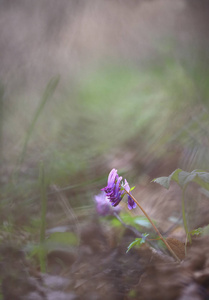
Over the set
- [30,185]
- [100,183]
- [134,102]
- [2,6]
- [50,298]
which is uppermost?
[2,6]

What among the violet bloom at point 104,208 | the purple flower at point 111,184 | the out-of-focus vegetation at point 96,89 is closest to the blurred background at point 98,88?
the out-of-focus vegetation at point 96,89

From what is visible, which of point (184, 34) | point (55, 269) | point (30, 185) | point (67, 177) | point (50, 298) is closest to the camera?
point (50, 298)

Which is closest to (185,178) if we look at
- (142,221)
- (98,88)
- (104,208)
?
(142,221)

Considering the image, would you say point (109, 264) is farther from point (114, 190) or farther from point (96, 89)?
point (96, 89)

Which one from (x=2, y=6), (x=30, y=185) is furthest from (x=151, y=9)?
(x=30, y=185)

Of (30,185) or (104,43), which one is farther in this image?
(104,43)

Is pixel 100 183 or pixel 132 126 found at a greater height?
pixel 132 126

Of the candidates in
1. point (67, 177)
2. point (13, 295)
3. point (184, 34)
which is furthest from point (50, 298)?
point (184, 34)

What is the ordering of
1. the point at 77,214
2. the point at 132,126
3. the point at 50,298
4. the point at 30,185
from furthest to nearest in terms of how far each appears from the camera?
the point at 132,126, the point at 30,185, the point at 77,214, the point at 50,298

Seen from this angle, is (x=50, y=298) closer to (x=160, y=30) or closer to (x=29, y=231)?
(x=29, y=231)
